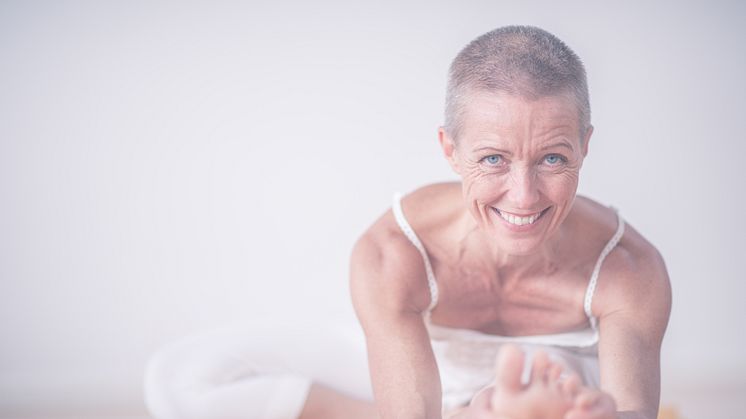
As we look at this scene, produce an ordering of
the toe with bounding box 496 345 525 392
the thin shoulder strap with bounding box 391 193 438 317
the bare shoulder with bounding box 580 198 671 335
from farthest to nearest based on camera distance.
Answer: the thin shoulder strap with bounding box 391 193 438 317 < the bare shoulder with bounding box 580 198 671 335 < the toe with bounding box 496 345 525 392

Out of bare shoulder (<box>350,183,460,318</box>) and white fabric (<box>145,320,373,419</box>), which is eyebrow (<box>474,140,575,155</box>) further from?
white fabric (<box>145,320,373,419</box>)

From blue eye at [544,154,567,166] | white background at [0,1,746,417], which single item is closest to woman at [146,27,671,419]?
blue eye at [544,154,567,166]

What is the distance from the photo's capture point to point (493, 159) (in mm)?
1546

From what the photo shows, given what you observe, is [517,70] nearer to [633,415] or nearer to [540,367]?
[540,367]

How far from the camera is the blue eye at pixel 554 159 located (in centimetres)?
153

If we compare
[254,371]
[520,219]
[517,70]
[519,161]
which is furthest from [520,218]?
[254,371]

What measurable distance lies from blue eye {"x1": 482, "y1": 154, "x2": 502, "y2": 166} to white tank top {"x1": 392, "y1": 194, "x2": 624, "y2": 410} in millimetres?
384

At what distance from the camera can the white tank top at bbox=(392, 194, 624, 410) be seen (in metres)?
1.95

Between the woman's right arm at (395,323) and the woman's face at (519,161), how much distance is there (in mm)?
238

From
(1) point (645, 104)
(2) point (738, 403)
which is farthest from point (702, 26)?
(2) point (738, 403)

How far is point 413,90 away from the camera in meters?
2.83

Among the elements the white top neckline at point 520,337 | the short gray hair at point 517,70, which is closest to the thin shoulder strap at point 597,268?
the white top neckline at point 520,337

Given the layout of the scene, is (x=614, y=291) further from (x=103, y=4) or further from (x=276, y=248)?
(x=103, y=4)

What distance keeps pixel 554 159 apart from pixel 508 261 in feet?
1.28
